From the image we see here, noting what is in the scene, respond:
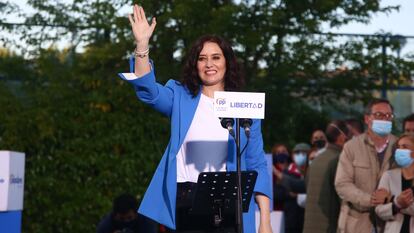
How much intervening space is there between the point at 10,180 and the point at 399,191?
3638 millimetres

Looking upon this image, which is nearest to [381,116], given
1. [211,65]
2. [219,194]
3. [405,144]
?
[405,144]

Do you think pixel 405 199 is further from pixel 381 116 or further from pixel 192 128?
pixel 192 128

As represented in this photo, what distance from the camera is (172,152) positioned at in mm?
6734

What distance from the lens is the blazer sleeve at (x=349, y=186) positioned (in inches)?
393

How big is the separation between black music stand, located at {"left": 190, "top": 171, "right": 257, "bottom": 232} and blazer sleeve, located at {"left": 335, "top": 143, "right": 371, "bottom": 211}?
3386mm

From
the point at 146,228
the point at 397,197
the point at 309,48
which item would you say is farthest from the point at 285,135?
the point at 397,197

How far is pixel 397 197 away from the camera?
958cm

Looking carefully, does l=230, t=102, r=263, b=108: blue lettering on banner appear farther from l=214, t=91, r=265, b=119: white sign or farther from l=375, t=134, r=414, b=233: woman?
l=375, t=134, r=414, b=233: woman

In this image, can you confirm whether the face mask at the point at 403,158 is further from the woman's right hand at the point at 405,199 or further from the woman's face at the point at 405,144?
the woman's right hand at the point at 405,199

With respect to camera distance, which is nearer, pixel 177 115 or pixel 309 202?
pixel 177 115

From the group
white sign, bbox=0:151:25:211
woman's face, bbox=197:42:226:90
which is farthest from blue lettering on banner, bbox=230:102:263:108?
white sign, bbox=0:151:25:211

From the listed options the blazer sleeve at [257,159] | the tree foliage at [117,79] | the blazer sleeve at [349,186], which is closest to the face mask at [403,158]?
the blazer sleeve at [349,186]

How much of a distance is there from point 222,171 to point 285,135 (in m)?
11.1

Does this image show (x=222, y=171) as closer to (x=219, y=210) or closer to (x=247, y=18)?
(x=219, y=210)
